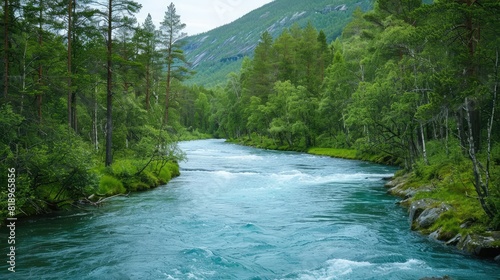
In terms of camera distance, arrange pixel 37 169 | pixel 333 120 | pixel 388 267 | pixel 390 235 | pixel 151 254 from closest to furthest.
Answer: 1. pixel 388 267
2. pixel 151 254
3. pixel 390 235
4. pixel 37 169
5. pixel 333 120

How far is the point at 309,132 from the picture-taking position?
197ft

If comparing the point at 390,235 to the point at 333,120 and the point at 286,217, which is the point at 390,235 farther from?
the point at 333,120

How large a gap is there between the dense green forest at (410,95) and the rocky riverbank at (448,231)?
0.48 m

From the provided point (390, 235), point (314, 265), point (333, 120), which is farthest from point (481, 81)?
point (333, 120)

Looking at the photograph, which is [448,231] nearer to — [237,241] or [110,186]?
[237,241]

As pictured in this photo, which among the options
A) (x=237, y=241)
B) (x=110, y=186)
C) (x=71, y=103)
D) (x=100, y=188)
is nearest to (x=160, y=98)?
(x=71, y=103)

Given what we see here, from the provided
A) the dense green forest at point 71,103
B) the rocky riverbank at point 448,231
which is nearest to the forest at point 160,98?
the dense green forest at point 71,103

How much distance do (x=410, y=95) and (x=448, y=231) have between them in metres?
13.4

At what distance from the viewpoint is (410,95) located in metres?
25.5

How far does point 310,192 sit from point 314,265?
13.2 m

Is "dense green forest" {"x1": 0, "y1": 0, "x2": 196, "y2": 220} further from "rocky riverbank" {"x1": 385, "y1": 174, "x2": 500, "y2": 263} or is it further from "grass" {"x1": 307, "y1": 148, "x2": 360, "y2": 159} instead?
"grass" {"x1": 307, "y1": 148, "x2": 360, "y2": 159}

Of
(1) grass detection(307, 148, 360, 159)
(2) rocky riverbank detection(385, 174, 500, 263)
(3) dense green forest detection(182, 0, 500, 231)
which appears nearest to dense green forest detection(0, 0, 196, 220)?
(2) rocky riverbank detection(385, 174, 500, 263)

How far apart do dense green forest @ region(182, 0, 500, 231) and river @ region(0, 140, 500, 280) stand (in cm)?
296

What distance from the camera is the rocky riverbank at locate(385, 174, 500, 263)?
39.3 ft
